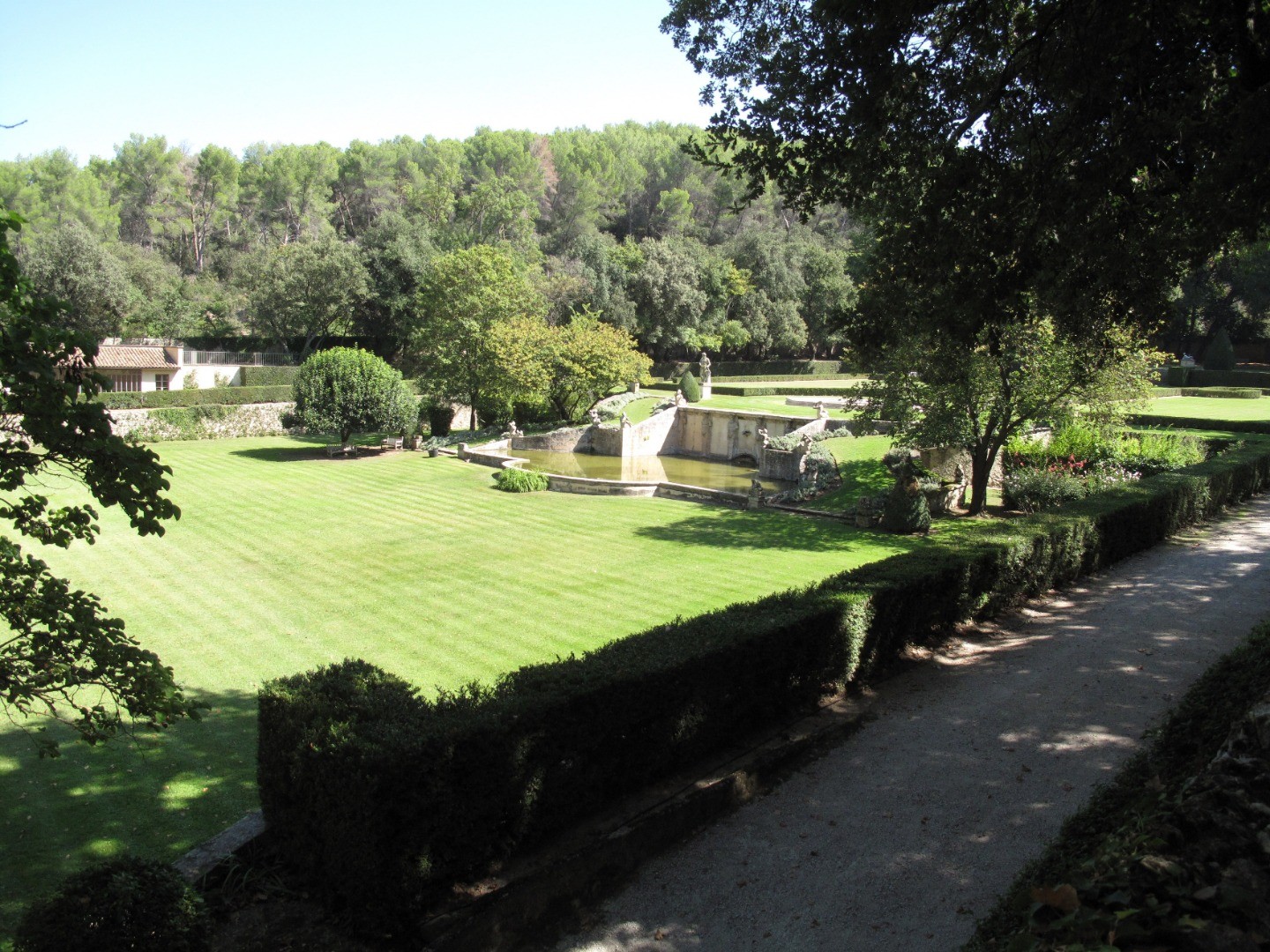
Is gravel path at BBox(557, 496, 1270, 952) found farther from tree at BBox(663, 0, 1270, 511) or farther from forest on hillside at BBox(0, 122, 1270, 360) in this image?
forest on hillside at BBox(0, 122, 1270, 360)

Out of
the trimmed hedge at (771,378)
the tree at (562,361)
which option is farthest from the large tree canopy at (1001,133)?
the trimmed hedge at (771,378)

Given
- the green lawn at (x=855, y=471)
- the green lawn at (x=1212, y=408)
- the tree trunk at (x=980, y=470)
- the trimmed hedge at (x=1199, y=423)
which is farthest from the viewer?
the green lawn at (x=1212, y=408)

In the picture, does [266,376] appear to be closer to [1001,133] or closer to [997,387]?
[997,387]

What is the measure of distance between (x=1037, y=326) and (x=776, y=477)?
1482 cm

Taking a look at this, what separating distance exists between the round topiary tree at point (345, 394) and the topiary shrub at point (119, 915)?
30616 millimetres

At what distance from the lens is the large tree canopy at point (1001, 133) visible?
9.05 metres

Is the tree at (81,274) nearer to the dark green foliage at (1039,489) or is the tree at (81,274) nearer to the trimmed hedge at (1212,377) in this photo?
the dark green foliage at (1039,489)

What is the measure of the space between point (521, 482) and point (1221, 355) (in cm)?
4867

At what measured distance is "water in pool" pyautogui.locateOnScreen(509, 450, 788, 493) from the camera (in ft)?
109

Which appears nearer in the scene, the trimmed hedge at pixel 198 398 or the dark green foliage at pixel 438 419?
the trimmed hedge at pixel 198 398

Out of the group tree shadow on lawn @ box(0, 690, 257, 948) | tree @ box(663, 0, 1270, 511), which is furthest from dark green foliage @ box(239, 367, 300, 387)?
tree @ box(663, 0, 1270, 511)

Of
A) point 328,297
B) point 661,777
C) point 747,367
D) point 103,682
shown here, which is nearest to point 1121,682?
point 661,777

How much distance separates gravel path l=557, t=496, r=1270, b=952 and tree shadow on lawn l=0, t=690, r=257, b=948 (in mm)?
4379

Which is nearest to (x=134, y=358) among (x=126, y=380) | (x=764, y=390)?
(x=126, y=380)
